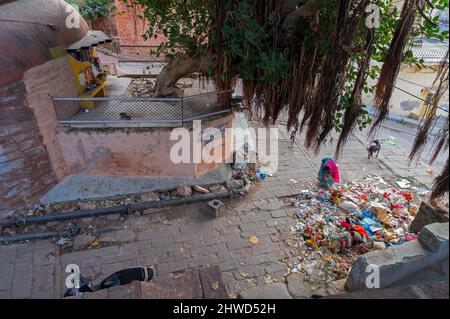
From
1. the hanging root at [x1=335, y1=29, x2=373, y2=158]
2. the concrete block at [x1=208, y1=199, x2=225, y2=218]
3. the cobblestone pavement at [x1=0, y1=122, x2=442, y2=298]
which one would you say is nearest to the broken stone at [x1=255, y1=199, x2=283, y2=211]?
the cobblestone pavement at [x1=0, y1=122, x2=442, y2=298]

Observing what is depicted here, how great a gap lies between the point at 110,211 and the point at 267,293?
15.9 ft

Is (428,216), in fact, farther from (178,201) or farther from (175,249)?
(178,201)

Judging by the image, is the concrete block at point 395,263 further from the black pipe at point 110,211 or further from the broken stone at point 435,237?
the black pipe at point 110,211

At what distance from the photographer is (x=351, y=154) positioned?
29.2 feet

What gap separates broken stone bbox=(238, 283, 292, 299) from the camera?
2269mm

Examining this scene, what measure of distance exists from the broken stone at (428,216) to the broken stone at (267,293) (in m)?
3.34

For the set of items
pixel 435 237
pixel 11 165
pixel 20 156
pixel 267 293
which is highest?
pixel 435 237

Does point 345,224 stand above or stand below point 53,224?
above

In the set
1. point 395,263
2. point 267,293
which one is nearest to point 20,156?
point 267,293

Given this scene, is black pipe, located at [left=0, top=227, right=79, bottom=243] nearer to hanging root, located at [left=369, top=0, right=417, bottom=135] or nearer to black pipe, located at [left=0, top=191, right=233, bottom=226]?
black pipe, located at [left=0, top=191, right=233, bottom=226]

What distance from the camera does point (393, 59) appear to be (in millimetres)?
4488

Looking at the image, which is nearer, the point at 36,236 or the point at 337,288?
the point at 337,288
